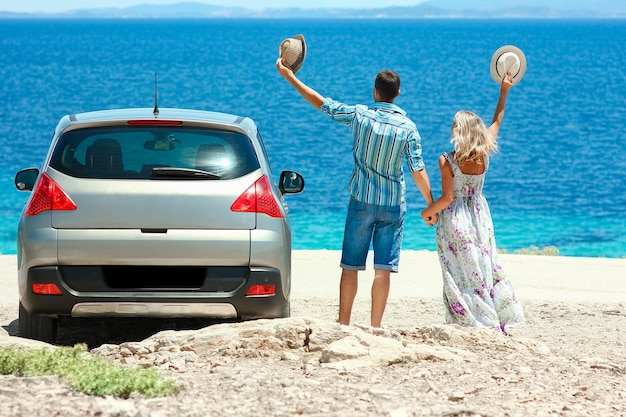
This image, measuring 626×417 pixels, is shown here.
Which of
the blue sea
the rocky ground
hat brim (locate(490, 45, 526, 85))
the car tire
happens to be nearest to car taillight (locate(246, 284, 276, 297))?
the rocky ground

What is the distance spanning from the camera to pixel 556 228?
92.6ft

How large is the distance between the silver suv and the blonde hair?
4.43 ft

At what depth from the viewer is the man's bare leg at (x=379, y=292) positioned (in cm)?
807

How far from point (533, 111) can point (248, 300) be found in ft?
208

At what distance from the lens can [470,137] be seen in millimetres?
7812

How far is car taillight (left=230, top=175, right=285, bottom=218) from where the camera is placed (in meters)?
7.32

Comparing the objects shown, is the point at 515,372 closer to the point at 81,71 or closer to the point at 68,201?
the point at 68,201

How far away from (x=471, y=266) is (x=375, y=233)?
0.70 metres

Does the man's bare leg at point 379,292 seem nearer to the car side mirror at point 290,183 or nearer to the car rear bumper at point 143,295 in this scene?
the car side mirror at point 290,183

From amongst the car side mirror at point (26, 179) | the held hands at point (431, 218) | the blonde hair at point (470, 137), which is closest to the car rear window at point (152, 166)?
the car side mirror at point (26, 179)

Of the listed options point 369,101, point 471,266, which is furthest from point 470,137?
point 369,101

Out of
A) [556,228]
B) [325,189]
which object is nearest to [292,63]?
[556,228]

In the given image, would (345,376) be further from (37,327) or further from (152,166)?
(37,327)

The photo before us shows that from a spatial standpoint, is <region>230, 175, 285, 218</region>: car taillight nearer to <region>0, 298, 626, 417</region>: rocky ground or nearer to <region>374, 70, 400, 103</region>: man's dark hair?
<region>0, 298, 626, 417</region>: rocky ground
